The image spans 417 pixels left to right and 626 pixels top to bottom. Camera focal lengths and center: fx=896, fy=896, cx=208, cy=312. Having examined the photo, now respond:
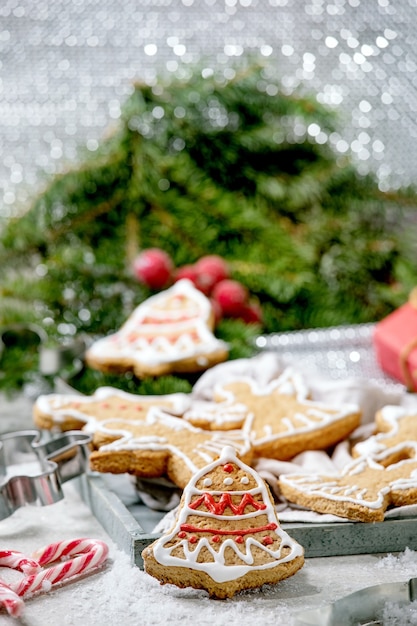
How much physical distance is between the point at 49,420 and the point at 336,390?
382 mm

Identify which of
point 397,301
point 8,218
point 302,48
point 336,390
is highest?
point 302,48

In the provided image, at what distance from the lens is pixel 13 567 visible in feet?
2.88

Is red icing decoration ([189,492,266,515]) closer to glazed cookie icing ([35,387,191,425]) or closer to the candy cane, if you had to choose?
the candy cane

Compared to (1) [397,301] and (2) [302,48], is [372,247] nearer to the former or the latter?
(1) [397,301]

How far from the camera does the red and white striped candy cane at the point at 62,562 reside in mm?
823

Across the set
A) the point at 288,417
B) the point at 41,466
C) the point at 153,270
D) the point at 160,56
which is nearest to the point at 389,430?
the point at 288,417

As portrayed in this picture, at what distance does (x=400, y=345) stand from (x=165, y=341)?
37 cm

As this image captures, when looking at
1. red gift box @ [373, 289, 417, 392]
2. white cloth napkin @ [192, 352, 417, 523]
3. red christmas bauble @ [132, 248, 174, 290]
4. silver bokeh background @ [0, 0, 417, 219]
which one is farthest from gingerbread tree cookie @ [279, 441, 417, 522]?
silver bokeh background @ [0, 0, 417, 219]

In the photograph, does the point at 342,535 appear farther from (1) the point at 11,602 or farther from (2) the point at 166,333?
(2) the point at 166,333

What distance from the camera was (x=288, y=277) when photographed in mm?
1746

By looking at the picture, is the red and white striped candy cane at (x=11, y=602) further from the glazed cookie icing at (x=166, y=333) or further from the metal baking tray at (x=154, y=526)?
the glazed cookie icing at (x=166, y=333)

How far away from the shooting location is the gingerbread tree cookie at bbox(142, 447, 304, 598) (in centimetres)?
80

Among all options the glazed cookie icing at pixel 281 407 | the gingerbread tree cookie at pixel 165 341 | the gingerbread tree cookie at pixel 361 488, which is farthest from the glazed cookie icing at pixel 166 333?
the gingerbread tree cookie at pixel 361 488

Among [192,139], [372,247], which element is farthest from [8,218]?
[372,247]
